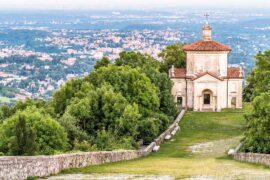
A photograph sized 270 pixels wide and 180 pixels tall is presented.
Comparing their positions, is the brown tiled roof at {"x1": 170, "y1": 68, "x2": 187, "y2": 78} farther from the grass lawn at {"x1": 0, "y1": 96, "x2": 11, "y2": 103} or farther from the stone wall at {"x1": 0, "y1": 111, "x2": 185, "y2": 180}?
the grass lawn at {"x1": 0, "y1": 96, "x2": 11, "y2": 103}

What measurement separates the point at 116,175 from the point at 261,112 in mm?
17287

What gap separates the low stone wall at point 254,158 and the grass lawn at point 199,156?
21.7 inches

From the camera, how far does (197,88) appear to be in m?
74.1

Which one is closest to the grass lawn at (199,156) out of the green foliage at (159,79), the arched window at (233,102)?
the green foliage at (159,79)

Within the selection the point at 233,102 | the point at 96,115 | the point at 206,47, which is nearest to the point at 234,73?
the point at 233,102

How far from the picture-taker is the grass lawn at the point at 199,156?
92.1 ft

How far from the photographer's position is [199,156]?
4594cm

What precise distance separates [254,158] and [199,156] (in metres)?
9.34

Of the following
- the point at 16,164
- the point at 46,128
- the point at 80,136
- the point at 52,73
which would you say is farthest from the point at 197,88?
the point at 52,73

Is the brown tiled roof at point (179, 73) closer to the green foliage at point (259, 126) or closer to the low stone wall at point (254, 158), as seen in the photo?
the green foliage at point (259, 126)

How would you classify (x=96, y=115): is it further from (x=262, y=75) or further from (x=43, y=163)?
(x=43, y=163)

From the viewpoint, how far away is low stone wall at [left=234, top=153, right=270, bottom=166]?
1347 inches

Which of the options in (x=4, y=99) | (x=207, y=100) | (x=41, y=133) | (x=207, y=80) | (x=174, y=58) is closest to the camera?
(x=41, y=133)

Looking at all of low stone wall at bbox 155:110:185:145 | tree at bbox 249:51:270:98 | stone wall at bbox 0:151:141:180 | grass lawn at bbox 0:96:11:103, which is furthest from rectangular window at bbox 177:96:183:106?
grass lawn at bbox 0:96:11:103
